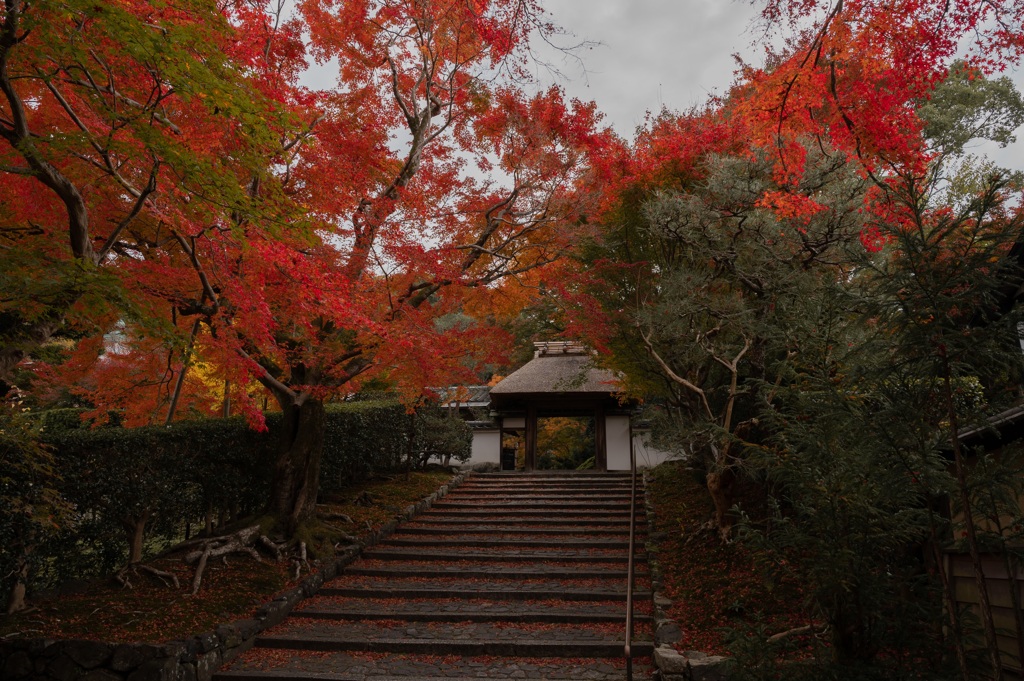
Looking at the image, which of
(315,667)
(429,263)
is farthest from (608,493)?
(315,667)

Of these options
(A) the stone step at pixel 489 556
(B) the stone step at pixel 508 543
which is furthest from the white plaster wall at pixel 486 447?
(A) the stone step at pixel 489 556

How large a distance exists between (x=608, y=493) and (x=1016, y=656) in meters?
10.00

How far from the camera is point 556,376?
18344 millimetres

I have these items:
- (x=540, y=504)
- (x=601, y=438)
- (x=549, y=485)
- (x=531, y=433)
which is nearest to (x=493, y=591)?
(x=540, y=504)

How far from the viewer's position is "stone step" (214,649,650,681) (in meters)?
6.08

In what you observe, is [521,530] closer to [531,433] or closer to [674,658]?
[674,658]

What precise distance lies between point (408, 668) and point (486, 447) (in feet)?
41.3

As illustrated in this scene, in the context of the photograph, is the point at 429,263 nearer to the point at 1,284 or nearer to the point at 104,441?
→ the point at 104,441

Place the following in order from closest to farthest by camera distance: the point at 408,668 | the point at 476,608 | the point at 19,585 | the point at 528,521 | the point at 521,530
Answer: the point at 19,585 < the point at 408,668 < the point at 476,608 < the point at 521,530 < the point at 528,521

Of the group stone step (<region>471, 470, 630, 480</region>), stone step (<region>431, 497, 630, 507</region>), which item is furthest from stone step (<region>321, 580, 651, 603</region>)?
stone step (<region>471, 470, 630, 480</region>)

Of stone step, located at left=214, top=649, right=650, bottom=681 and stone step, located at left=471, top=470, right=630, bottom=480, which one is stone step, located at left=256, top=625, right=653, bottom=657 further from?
stone step, located at left=471, top=470, right=630, bottom=480

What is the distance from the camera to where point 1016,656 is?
4.14 metres

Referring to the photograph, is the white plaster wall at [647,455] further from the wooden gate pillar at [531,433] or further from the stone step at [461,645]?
the stone step at [461,645]

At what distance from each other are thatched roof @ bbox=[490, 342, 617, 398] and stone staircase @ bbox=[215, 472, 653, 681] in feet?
16.4
